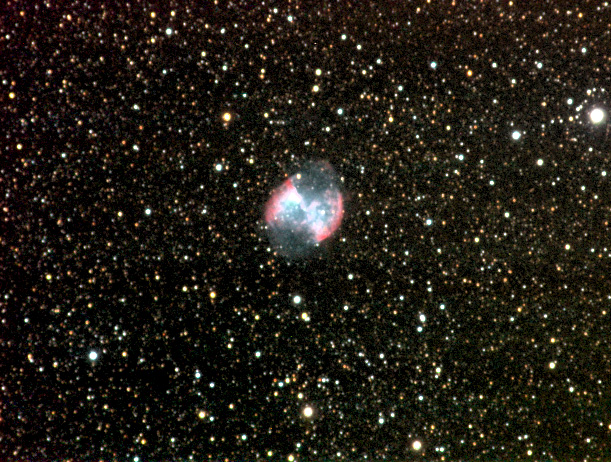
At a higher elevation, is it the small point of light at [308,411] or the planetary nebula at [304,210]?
the planetary nebula at [304,210]

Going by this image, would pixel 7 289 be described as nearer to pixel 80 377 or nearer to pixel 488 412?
pixel 80 377

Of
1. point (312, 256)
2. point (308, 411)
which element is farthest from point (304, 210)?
point (308, 411)

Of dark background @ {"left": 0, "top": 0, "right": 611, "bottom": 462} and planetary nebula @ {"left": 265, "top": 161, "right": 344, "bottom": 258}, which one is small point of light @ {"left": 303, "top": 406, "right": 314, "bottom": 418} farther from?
planetary nebula @ {"left": 265, "top": 161, "right": 344, "bottom": 258}

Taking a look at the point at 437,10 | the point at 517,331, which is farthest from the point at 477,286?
the point at 437,10

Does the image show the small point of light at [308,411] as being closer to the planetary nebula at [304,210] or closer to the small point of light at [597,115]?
the planetary nebula at [304,210]

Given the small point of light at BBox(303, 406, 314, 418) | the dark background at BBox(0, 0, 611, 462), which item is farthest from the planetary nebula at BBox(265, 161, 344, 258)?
the small point of light at BBox(303, 406, 314, 418)

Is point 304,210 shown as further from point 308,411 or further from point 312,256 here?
point 308,411

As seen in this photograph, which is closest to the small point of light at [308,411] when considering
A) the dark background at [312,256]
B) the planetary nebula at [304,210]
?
the dark background at [312,256]


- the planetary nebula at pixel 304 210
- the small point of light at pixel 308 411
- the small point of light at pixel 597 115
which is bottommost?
the small point of light at pixel 308 411
